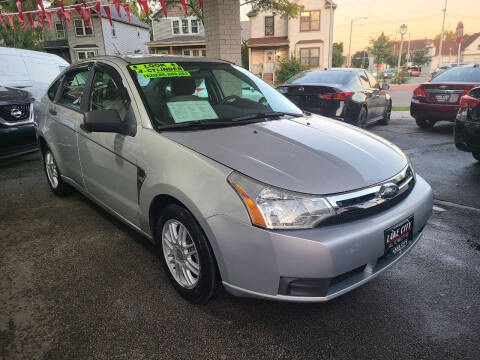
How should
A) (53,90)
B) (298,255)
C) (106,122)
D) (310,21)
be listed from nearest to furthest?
(298,255)
(106,122)
(53,90)
(310,21)

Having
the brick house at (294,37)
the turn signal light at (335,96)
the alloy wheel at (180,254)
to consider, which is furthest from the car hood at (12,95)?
the brick house at (294,37)

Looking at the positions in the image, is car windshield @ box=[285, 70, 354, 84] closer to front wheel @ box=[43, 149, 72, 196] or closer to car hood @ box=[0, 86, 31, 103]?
car hood @ box=[0, 86, 31, 103]

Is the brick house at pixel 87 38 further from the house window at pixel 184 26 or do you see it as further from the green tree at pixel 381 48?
the green tree at pixel 381 48

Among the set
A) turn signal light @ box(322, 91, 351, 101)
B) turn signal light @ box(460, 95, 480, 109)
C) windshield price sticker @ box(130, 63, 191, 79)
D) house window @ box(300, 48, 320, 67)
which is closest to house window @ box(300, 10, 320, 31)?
house window @ box(300, 48, 320, 67)

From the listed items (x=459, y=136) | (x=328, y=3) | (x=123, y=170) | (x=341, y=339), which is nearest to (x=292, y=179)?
(x=341, y=339)

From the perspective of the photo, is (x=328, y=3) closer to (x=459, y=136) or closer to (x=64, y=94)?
(x=459, y=136)

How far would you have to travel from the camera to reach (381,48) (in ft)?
195

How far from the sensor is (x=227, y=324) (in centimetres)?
228

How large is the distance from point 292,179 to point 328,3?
107 ft

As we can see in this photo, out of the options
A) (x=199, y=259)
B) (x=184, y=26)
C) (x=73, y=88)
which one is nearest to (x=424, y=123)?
(x=73, y=88)

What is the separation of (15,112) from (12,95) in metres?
0.42

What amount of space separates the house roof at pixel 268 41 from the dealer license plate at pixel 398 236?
3163 centimetres

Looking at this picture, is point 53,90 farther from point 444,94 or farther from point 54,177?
point 444,94

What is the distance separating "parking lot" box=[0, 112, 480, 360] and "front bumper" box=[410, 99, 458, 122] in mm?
5389
